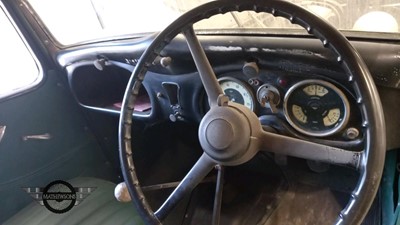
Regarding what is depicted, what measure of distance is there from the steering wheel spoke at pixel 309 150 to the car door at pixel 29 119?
108 cm

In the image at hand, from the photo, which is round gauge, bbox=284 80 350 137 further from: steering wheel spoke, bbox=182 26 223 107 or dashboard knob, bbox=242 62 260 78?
steering wheel spoke, bbox=182 26 223 107

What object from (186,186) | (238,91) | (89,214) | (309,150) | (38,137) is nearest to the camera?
(309,150)

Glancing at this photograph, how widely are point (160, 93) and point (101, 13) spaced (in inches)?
23.4

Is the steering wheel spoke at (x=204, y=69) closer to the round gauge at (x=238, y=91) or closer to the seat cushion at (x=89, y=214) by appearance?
the round gauge at (x=238, y=91)

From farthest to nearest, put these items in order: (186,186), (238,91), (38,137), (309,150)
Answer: (38,137) < (238,91) < (186,186) < (309,150)

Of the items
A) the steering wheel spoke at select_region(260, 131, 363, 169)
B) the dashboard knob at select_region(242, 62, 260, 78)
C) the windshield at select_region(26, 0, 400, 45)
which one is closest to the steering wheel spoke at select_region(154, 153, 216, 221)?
the steering wheel spoke at select_region(260, 131, 363, 169)

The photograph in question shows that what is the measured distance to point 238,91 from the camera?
1104 mm

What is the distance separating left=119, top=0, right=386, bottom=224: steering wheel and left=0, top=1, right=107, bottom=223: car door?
750mm

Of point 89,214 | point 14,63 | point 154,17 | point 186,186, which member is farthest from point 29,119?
point 186,186

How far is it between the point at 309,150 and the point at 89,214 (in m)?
0.98

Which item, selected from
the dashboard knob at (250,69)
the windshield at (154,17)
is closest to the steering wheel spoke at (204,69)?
the dashboard knob at (250,69)

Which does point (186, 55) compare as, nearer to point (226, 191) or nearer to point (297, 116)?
point (297, 116)

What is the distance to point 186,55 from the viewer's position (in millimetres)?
1121

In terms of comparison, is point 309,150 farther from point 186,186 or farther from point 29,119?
point 29,119
